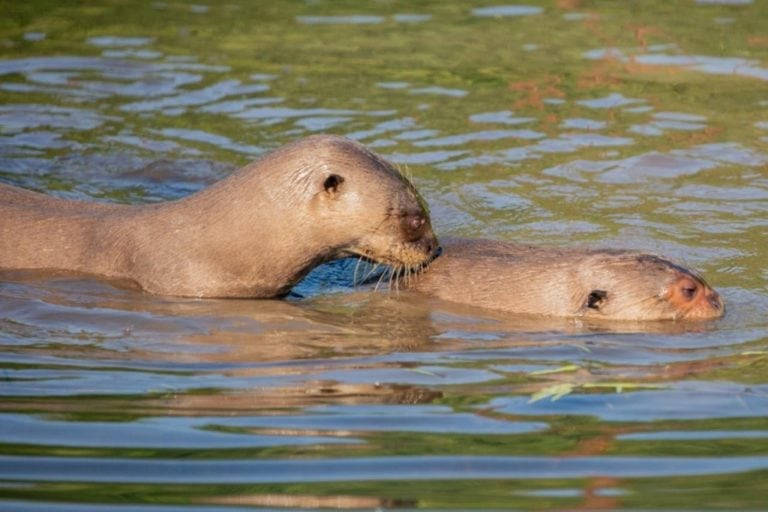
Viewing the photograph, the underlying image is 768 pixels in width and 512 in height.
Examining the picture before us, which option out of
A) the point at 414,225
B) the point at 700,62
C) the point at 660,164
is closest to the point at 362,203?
the point at 414,225

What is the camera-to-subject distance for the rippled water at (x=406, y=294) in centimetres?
624

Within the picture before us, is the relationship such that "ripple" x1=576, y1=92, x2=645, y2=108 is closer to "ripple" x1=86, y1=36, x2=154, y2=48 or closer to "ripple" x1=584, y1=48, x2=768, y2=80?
"ripple" x1=584, y1=48, x2=768, y2=80

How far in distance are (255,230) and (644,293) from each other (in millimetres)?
2434

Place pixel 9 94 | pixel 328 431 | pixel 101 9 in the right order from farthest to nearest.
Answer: pixel 101 9 → pixel 9 94 → pixel 328 431

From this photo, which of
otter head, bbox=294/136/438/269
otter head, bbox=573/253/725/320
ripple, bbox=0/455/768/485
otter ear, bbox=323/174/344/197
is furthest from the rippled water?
otter ear, bbox=323/174/344/197

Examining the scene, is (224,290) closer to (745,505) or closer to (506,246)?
(506,246)

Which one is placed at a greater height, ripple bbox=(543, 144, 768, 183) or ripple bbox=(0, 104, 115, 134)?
ripple bbox=(0, 104, 115, 134)

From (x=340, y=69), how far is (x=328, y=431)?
9570 mm

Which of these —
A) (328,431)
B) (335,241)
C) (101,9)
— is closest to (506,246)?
(335,241)

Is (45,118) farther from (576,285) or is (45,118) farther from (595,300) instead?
(595,300)

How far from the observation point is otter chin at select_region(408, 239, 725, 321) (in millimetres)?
9555

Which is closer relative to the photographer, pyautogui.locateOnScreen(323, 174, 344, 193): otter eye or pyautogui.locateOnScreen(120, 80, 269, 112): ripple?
pyautogui.locateOnScreen(323, 174, 344, 193): otter eye

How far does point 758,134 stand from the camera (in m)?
13.6

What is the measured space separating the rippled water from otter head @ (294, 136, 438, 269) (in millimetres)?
482
